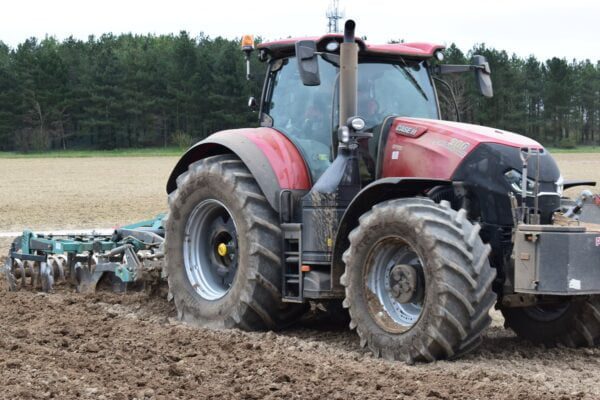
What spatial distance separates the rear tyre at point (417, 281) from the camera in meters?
5.99

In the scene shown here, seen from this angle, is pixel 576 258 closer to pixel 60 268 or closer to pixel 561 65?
pixel 60 268

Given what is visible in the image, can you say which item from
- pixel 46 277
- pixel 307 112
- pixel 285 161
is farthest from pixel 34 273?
pixel 307 112

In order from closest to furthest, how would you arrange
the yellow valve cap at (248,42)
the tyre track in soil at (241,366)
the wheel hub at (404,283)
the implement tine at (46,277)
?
the tyre track in soil at (241,366)
the wheel hub at (404,283)
the yellow valve cap at (248,42)
the implement tine at (46,277)

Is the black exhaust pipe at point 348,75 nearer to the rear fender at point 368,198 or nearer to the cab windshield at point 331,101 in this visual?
the cab windshield at point 331,101

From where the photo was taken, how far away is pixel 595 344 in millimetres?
7266

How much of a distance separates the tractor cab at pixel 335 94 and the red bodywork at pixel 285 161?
0.22 ft

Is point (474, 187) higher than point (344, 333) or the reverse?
higher

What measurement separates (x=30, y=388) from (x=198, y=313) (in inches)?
109

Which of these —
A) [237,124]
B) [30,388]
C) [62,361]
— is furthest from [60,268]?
[237,124]

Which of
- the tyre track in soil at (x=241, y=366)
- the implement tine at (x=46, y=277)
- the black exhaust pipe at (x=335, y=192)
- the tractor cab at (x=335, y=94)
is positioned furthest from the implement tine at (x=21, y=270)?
the black exhaust pipe at (x=335, y=192)

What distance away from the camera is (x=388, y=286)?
21.9 ft

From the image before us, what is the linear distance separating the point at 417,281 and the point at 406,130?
1342 mm

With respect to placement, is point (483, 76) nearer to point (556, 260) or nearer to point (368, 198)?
point (368, 198)

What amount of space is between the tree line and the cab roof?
202 feet
